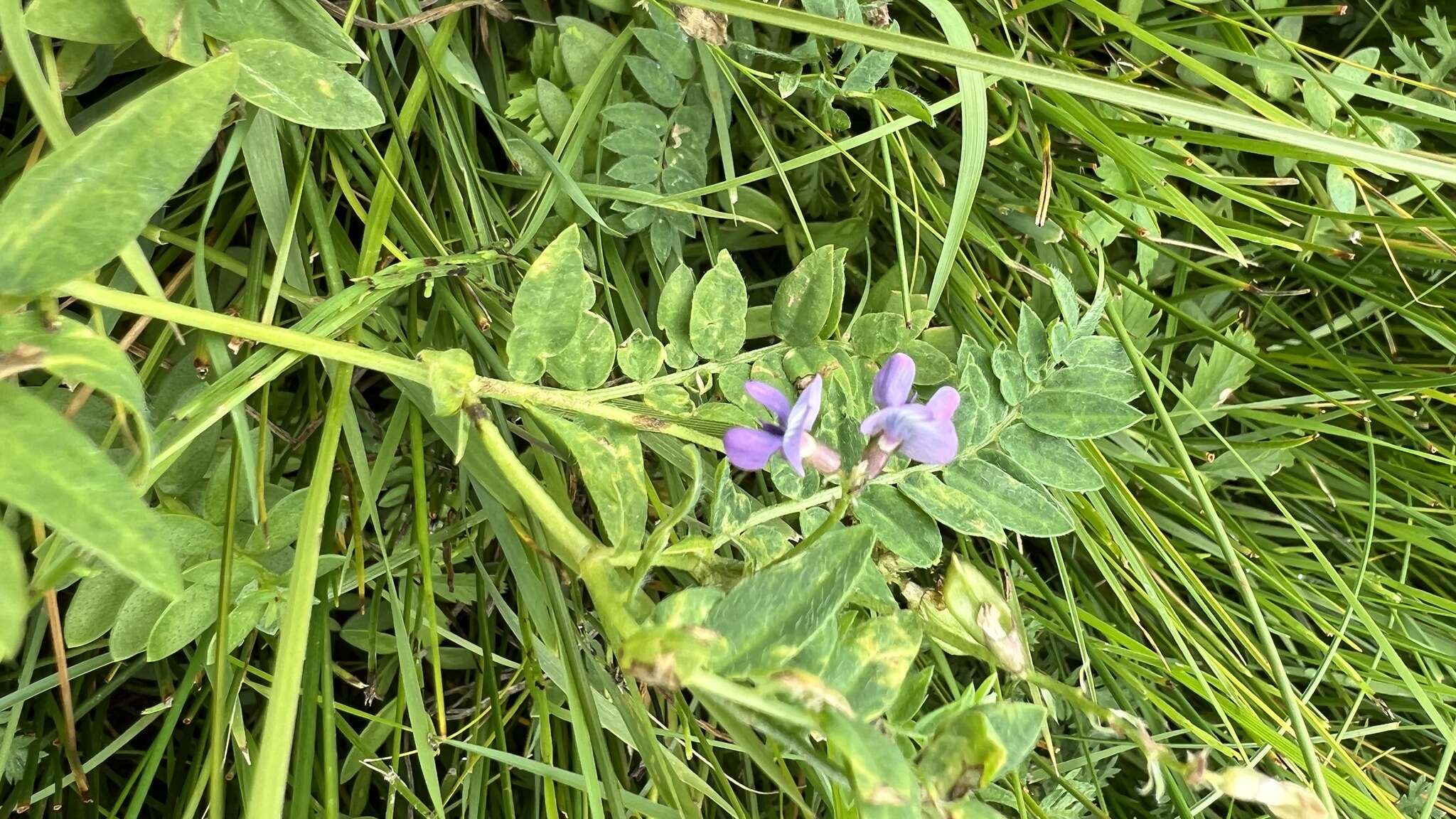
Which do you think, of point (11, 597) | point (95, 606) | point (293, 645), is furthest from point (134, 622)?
point (11, 597)

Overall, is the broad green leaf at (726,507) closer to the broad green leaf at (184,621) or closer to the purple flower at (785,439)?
the purple flower at (785,439)

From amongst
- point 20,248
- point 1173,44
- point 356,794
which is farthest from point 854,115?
point 356,794

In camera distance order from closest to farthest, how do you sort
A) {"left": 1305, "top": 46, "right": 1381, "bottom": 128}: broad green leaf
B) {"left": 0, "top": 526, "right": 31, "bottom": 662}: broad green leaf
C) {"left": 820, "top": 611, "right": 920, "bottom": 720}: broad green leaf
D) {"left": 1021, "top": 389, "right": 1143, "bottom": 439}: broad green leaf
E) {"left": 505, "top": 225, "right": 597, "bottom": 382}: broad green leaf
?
{"left": 0, "top": 526, "right": 31, "bottom": 662}: broad green leaf
{"left": 820, "top": 611, "right": 920, "bottom": 720}: broad green leaf
{"left": 505, "top": 225, "right": 597, "bottom": 382}: broad green leaf
{"left": 1021, "top": 389, "right": 1143, "bottom": 439}: broad green leaf
{"left": 1305, "top": 46, "right": 1381, "bottom": 128}: broad green leaf

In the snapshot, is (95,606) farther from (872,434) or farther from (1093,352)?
(1093,352)

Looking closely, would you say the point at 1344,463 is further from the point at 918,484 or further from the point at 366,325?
the point at 366,325

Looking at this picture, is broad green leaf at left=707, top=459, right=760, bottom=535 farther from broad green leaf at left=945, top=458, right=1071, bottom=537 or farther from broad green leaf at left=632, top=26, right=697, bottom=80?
broad green leaf at left=632, top=26, right=697, bottom=80

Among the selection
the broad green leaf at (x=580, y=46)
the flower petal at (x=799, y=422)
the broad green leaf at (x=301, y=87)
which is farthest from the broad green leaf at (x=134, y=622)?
the broad green leaf at (x=580, y=46)

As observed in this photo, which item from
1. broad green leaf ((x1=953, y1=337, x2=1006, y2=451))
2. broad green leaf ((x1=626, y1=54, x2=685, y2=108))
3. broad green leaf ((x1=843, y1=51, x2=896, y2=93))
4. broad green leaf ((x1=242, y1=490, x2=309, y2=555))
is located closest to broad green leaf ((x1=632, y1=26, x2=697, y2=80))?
broad green leaf ((x1=626, y1=54, x2=685, y2=108))
